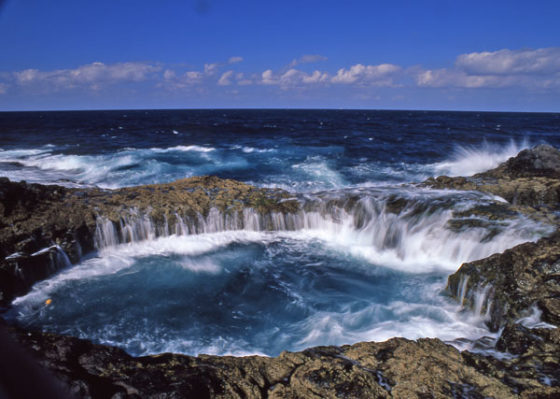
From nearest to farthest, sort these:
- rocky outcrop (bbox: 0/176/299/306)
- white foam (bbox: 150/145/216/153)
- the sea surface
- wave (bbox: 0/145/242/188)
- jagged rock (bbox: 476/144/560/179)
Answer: the sea surface < rocky outcrop (bbox: 0/176/299/306) < jagged rock (bbox: 476/144/560/179) < wave (bbox: 0/145/242/188) < white foam (bbox: 150/145/216/153)

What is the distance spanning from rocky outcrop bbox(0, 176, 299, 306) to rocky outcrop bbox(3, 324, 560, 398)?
3508 mm

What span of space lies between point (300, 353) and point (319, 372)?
1.58ft

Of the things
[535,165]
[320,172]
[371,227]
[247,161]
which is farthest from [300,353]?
[247,161]

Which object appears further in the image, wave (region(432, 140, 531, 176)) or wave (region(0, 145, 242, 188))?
wave (region(432, 140, 531, 176))

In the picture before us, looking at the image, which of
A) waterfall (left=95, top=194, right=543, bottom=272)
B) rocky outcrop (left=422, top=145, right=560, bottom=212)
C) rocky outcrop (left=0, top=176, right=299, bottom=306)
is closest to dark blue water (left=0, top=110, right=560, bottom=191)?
rocky outcrop (left=422, top=145, right=560, bottom=212)

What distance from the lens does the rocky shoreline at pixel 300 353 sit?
3.39m

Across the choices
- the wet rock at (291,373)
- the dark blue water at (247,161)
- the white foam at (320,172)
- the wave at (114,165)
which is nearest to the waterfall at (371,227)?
the wet rock at (291,373)

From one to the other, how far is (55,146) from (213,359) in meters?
29.2

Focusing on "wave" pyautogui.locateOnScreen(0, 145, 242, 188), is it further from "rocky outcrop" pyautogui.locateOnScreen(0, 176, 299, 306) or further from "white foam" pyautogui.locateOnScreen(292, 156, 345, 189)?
"rocky outcrop" pyautogui.locateOnScreen(0, 176, 299, 306)

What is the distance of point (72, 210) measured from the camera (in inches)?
322

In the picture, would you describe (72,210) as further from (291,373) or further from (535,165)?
(535,165)

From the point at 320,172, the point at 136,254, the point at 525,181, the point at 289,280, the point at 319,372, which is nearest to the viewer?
the point at 319,372

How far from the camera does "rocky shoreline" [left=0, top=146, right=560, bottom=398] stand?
11.1 ft

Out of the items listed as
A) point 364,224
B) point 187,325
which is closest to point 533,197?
point 364,224
